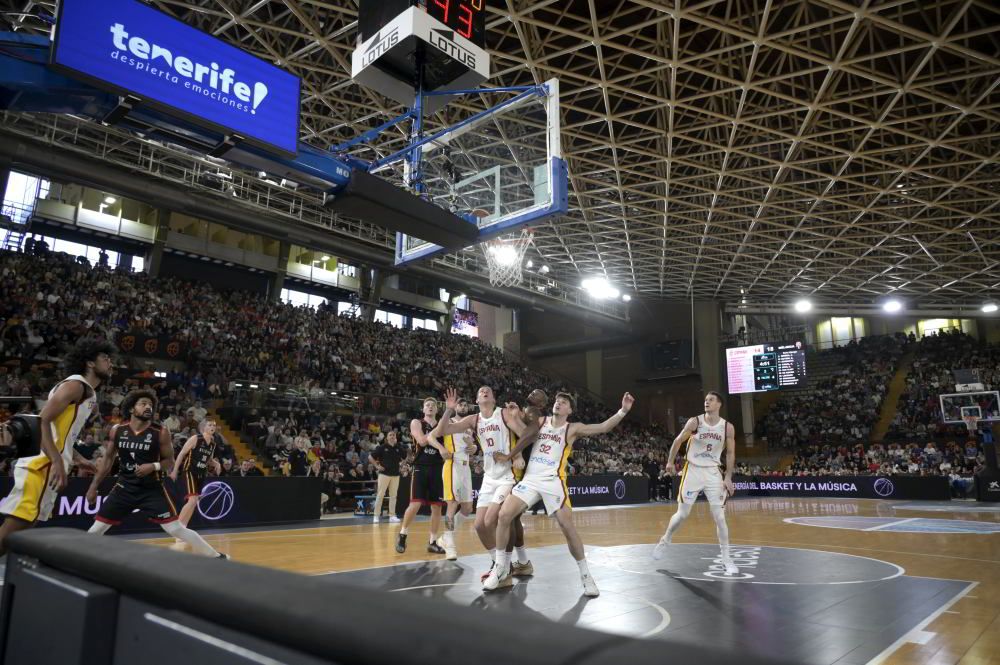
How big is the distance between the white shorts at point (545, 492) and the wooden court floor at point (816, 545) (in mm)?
929

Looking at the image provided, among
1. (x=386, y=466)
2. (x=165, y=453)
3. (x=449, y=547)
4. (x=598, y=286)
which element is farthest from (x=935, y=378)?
(x=165, y=453)

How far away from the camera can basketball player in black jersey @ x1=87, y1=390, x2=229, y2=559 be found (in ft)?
19.0

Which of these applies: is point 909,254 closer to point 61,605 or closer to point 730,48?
point 730,48

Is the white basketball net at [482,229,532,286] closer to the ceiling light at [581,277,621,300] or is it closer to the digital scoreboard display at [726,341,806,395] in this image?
the ceiling light at [581,277,621,300]

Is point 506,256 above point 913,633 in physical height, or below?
above

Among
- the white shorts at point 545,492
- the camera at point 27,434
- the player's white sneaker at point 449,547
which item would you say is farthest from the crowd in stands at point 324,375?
the white shorts at point 545,492

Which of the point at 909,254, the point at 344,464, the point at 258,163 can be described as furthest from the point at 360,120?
the point at 909,254

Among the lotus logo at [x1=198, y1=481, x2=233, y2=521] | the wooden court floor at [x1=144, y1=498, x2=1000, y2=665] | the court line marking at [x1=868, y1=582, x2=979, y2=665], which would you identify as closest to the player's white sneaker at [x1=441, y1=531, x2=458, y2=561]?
the wooden court floor at [x1=144, y1=498, x2=1000, y2=665]

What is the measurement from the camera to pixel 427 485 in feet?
29.6

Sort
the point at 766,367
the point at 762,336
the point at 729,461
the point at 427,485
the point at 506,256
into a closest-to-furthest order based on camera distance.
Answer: the point at 729,461, the point at 427,485, the point at 506,256, the point at 766,367, the point at 762,336

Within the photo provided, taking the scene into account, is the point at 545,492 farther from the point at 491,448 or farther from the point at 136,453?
the point at 136,453

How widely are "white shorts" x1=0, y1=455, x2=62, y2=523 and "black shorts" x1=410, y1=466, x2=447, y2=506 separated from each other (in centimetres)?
502

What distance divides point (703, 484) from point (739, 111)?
501 inches

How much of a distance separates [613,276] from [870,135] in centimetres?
1586
